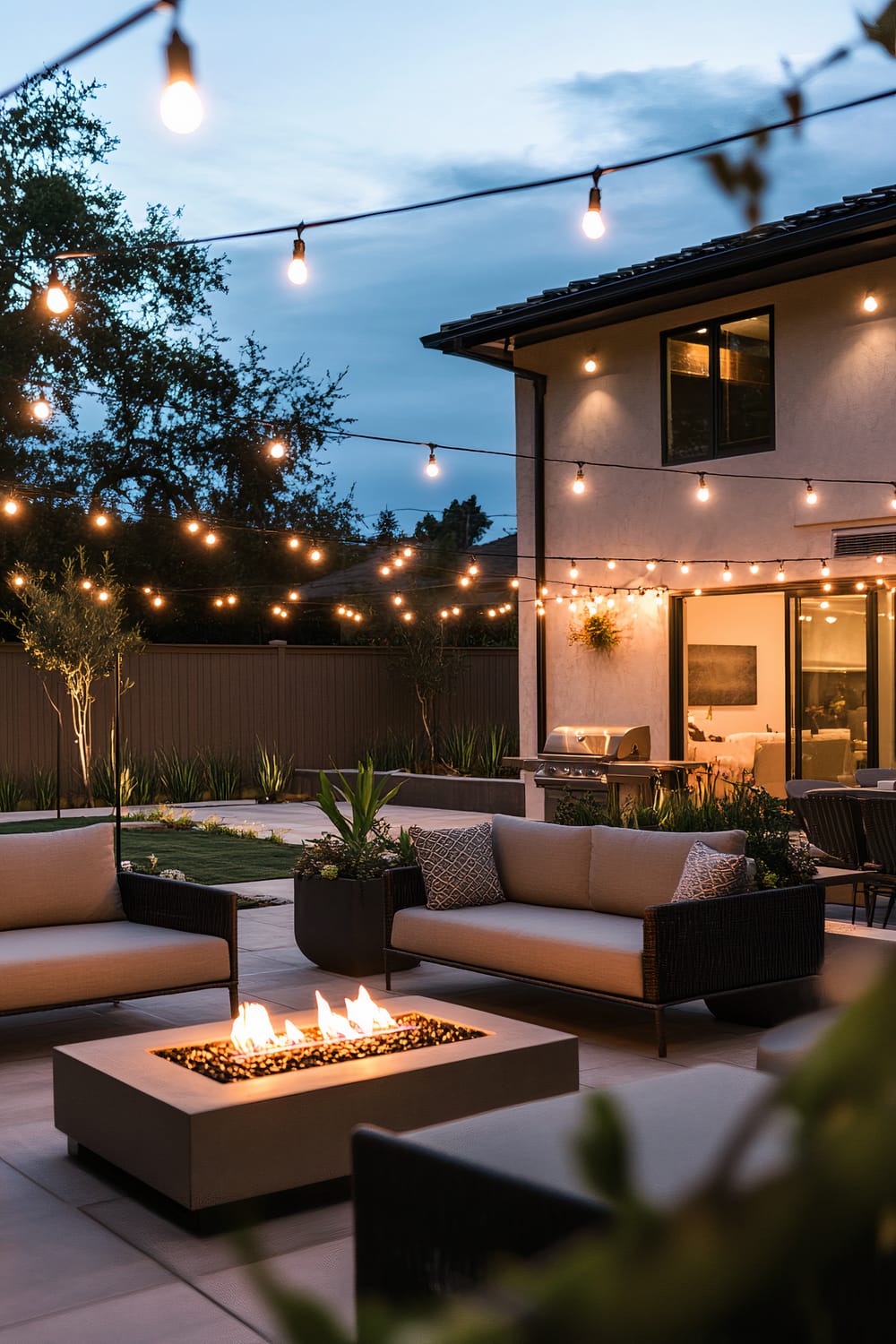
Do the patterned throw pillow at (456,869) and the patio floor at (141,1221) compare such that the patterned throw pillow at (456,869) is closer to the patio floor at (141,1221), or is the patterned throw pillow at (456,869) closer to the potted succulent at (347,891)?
the potted succulent at (347,891)

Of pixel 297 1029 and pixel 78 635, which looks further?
pixel 78 635

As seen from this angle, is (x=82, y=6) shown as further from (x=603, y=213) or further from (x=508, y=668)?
(x=508, y=668)

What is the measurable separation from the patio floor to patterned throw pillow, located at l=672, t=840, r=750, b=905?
1.93ft

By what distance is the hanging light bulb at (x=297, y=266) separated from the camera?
6.37m

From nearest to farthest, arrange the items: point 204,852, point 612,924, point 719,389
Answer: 1. point 612,924
2. point 204,852
3. point 719,389

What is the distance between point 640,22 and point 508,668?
1837 cm

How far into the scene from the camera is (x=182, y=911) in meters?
5.76

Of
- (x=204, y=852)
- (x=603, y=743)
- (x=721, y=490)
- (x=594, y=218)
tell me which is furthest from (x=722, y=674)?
(x=594, y=218)

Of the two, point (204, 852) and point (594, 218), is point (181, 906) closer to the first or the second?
point (594, 218)

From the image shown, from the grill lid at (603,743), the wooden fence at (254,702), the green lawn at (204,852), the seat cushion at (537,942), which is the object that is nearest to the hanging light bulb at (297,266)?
the seat cushion at (537,942)

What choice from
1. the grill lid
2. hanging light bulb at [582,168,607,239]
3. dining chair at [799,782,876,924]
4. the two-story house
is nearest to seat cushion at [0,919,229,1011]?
hanging light bulb at [582,168,607,239]

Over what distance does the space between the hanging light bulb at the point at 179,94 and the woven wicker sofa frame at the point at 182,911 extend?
3215 mm

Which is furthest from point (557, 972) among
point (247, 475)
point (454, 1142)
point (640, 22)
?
point (247, 475)

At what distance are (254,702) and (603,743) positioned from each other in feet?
23.2
